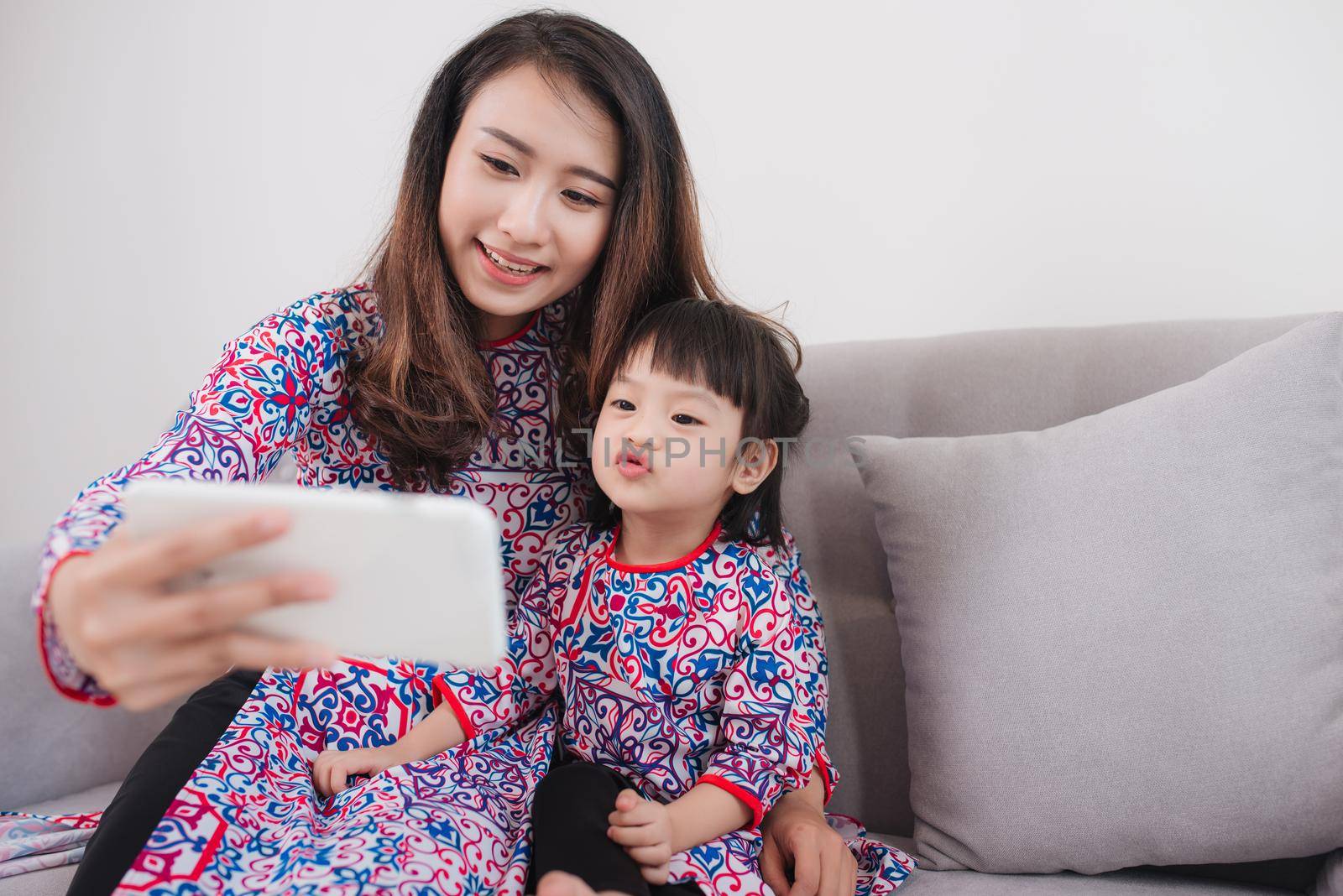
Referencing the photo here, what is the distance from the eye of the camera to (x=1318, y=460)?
885mm

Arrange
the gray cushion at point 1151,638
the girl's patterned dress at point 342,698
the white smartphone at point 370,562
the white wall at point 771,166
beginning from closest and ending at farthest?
the white smartphone at point 370,562, the girl's patterned dress at point 342,698, the gray cushion at point 1151,638, the white wall at point 771,166

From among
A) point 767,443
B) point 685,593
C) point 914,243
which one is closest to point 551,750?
point 685,593

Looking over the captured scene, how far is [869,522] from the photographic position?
1.19 m

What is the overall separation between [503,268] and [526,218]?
78 mm

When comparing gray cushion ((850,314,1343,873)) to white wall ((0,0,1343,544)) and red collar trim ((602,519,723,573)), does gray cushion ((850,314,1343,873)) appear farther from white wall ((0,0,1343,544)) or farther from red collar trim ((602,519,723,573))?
white wall ((0,0,1343,544))

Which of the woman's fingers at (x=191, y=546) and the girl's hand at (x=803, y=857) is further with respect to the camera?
the girl's hand at (x=803, y=857)

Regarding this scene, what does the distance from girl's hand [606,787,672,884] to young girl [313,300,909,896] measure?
16 mm

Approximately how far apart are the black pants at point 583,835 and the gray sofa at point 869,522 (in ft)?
1.16

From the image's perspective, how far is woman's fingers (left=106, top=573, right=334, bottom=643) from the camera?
58 centimetres

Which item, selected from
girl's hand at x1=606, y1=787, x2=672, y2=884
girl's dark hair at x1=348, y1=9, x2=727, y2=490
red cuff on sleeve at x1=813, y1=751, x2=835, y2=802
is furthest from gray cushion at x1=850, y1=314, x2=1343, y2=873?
girl's dark hair at x1=348, y1=9, x2=727, y2=490

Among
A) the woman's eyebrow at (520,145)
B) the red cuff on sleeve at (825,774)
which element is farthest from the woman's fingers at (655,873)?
the woman's eyebrow at (520,145)

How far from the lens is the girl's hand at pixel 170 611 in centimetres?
57

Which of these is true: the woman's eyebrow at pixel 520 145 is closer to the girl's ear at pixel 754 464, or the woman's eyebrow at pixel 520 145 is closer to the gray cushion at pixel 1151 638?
the girl's ear at pixel 754 464

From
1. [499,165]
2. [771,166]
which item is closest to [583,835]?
[499,165]
